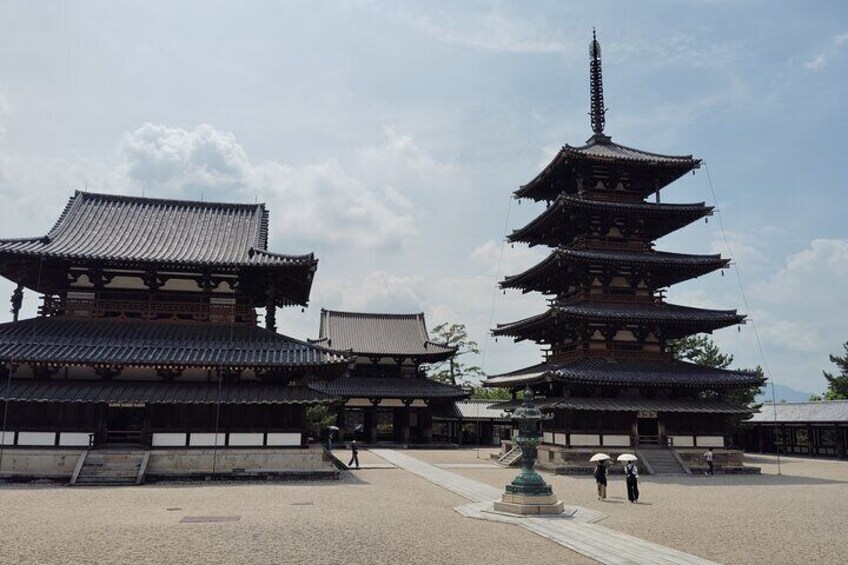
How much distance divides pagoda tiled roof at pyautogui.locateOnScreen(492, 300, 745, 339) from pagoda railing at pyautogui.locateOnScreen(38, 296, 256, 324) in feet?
60.0

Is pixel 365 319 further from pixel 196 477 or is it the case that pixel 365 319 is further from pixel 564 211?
pixel 196 477

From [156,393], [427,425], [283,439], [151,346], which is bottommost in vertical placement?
[427,425]

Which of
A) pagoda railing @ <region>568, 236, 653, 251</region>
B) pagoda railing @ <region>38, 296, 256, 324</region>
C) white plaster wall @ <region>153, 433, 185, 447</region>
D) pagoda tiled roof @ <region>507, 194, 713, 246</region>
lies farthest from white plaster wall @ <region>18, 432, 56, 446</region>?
pagoda railing @ <region>568, 236, 653, 251</region>

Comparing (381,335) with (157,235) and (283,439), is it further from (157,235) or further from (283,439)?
(283,439)

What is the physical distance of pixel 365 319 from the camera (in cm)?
6688

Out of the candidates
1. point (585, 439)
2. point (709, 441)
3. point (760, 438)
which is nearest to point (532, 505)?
point (585, 439)

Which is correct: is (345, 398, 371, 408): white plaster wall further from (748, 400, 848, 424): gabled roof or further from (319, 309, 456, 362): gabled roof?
(748, 400, 848, 424): gabled roof

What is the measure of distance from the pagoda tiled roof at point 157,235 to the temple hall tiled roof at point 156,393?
5749 mm

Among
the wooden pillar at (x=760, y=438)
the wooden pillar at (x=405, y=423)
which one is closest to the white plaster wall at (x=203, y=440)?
A: the wooden pillar at (x=405, y=423)

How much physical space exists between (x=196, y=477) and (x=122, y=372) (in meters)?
6.16

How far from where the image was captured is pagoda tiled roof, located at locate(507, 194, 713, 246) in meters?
38.8

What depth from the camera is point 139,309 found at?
3056 centimetres

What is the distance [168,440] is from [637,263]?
28019mm

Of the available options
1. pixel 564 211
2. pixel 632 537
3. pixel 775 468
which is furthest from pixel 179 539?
pixel 775 468
